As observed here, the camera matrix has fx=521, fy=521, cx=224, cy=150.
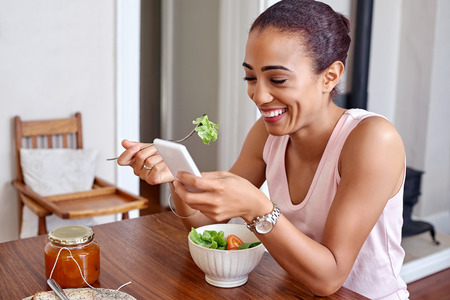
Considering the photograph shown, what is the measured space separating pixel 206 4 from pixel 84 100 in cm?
127

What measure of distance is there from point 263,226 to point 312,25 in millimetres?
508

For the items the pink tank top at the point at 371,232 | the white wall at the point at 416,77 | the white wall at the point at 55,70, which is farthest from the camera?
the white wall at the point at 416,77

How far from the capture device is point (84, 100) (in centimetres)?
304

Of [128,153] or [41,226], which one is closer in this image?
[128,153]

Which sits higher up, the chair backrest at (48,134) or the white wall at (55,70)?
the white wall at (55,70)

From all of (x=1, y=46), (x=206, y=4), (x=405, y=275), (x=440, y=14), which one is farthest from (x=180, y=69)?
(x=405, y=275)

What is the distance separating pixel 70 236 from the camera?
3.65 ft

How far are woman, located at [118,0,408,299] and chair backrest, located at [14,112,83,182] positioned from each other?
5.51ft

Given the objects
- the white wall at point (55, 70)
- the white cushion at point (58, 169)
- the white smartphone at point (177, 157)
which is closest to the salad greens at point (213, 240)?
the white smartphone at point (177, 157)

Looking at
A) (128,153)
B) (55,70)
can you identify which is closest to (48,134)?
(55,70)

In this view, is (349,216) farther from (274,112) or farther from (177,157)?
(177,157)

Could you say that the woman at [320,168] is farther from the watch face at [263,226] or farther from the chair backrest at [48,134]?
the chair backrest at [48,134]

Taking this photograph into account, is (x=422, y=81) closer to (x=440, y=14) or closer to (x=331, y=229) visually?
Answer: (x=440, y=14)

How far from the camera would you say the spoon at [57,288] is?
1.02 metres
